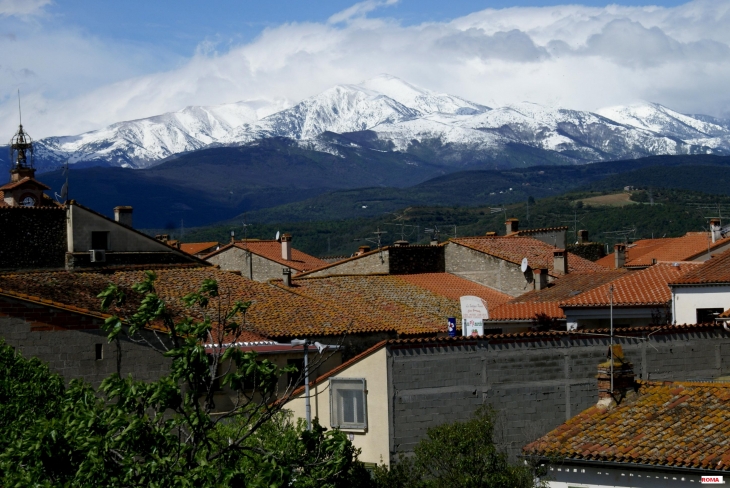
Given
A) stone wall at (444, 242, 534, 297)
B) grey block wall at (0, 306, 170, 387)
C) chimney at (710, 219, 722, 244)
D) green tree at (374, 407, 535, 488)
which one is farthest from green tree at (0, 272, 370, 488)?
chimney at (710, 219, 722, 244)

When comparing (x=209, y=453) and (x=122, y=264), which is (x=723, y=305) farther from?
(x=209, y=453)

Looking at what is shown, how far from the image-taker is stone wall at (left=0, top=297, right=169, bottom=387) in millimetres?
26844

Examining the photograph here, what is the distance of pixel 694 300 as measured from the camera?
35.8 meters

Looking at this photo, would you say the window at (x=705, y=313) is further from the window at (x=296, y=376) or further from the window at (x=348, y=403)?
the window at (x=348, y=403)

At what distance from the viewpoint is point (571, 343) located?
87.9ft

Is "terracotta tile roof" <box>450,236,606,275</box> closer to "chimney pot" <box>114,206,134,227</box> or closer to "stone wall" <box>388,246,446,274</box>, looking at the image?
"stone wall" <box>388,246,446,274</box>

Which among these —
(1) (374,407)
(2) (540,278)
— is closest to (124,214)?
(2) (540,278)

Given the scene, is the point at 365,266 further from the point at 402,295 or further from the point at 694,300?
the point at 694,300

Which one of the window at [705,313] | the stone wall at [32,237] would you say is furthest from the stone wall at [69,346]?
the window at [705,313]

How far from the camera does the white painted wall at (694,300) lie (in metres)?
35.1

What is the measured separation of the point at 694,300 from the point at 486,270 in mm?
18334

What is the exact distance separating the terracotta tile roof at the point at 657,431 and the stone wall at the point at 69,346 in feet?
29.8

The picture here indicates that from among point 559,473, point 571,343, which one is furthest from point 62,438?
point 571,343

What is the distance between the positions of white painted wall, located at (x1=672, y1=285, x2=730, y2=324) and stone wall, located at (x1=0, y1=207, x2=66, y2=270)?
1825 centimetres
